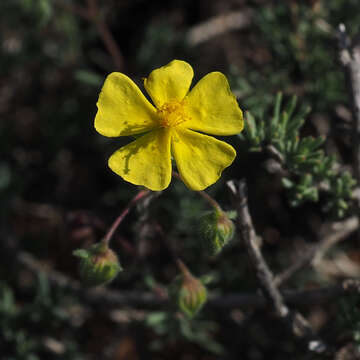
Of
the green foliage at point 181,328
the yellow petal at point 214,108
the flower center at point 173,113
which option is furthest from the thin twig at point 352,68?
the green foliage at point 181,328

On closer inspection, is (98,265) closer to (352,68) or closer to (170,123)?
(170,123)

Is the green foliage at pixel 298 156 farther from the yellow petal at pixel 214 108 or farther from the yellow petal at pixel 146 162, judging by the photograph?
the yellow petal at pixel 146 162

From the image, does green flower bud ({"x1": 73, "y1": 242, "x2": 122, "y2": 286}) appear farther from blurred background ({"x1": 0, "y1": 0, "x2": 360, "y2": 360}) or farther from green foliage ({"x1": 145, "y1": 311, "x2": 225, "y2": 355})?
green foliage ({"x1": 145, "y1": 311, "x2": 225, "y2": 355})

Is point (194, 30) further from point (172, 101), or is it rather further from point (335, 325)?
point (335, 325)

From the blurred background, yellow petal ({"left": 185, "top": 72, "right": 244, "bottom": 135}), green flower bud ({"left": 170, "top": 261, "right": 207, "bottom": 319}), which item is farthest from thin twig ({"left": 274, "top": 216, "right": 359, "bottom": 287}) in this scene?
yellow petal ({"left": 185, "top": 72, "right": 244, "bottom": 135})

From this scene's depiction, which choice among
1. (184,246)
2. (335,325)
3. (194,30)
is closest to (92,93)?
(194,30)

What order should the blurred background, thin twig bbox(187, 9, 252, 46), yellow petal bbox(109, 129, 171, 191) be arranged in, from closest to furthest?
yellow petal bbox(109, 129, 171, 191) → the blurred background → thin twig bbox(187, 9, 252, 46)

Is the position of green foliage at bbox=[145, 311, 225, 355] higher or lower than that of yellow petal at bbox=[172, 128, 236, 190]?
lower

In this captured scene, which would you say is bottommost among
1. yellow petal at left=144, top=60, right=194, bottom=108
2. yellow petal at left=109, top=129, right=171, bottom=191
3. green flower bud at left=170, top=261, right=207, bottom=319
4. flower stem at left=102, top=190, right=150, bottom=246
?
green flower bud at left=170, top=261, right=207, bottom=319
